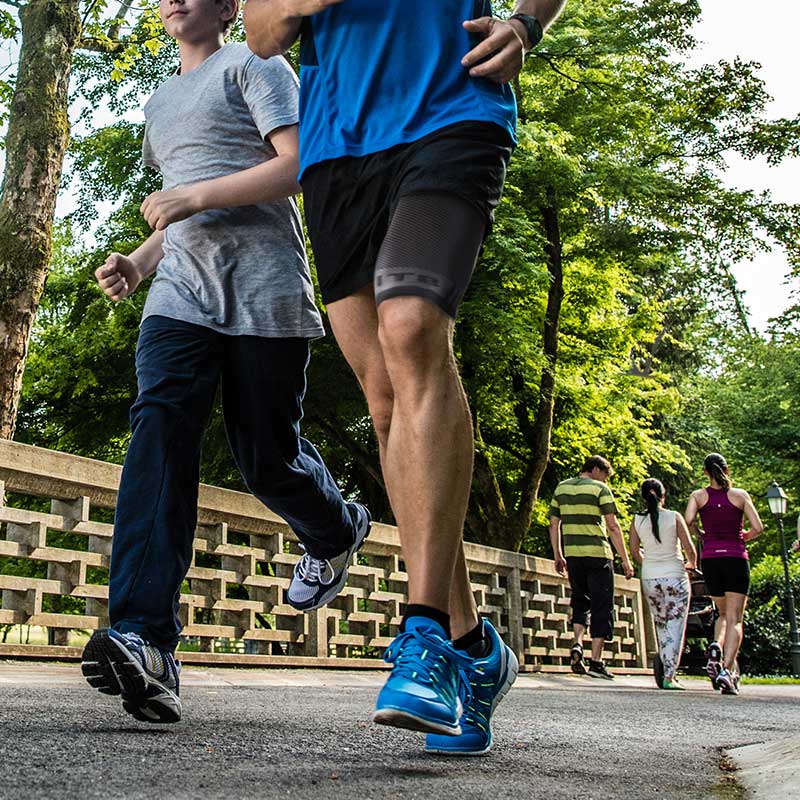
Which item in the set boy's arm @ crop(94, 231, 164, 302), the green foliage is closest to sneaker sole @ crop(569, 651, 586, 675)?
boy's arm @ crop(94, 231, 164, 302)

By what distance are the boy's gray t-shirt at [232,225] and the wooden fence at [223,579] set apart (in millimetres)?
3670

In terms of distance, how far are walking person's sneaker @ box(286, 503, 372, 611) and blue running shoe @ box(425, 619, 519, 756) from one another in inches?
59.0

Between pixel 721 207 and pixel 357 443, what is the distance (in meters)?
7.64

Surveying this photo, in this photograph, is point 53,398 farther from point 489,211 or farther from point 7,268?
point 489,211

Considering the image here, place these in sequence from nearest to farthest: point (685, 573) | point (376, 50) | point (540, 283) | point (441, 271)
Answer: point (441, 271)
point (376, 50)
point (685, 573)
point (540, 283)

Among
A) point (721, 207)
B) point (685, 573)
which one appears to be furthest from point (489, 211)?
point (721, 207)

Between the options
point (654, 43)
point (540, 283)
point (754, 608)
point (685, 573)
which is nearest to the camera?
point (685, 573)

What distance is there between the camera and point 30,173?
1133 centimetres

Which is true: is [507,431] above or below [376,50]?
above

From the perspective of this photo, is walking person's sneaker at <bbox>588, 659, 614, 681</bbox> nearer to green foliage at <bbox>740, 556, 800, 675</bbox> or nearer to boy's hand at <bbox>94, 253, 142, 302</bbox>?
boy's hand at <bbox>94, 253, 142, 302</bbox>

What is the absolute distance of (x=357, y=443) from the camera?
2089 centimetres

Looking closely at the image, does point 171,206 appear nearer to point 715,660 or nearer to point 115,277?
point 115,277

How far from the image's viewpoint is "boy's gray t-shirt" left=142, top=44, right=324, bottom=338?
337 centimetres

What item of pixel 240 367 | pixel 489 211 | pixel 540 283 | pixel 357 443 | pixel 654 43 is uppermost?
pixel 654 43
